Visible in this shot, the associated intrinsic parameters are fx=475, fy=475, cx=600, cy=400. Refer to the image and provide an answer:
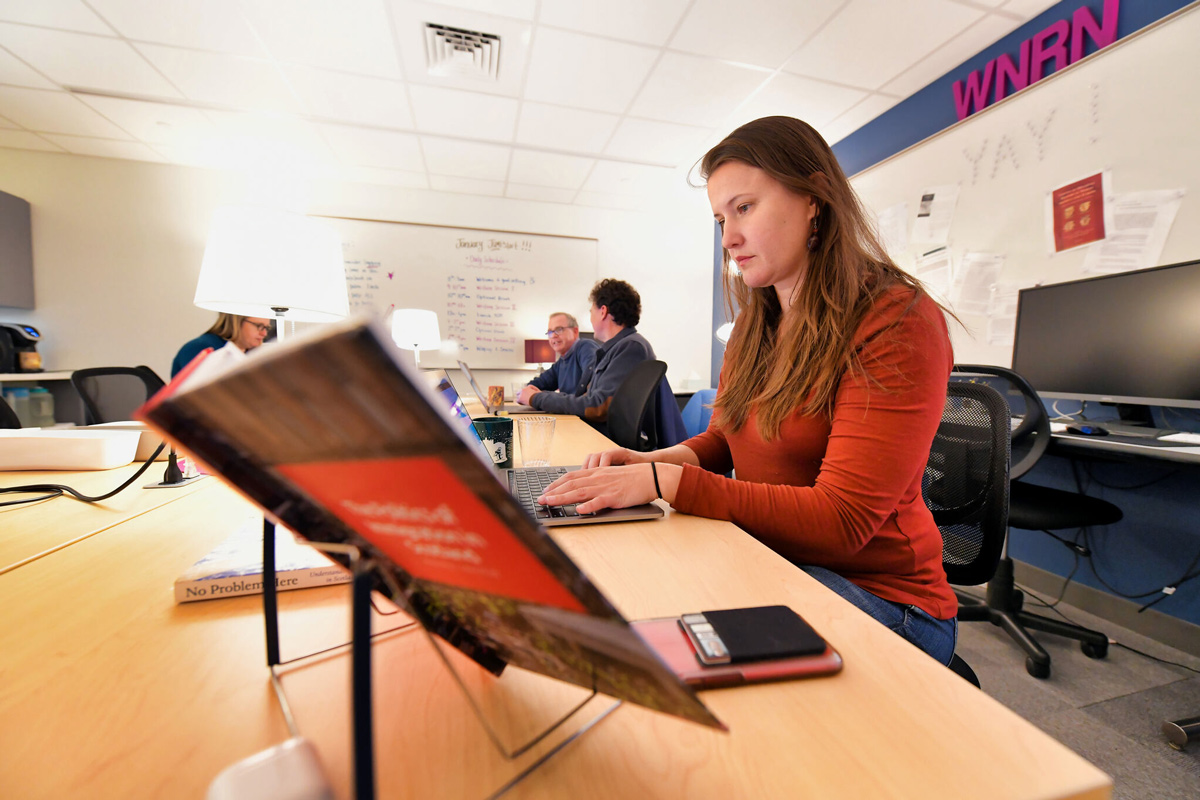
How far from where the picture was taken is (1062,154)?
1.89 metres

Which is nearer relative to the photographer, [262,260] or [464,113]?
[262,260]

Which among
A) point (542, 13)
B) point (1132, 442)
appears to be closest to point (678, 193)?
point (542, 13)

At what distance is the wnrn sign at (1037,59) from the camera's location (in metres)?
1.81

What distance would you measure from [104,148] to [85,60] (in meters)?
1.29

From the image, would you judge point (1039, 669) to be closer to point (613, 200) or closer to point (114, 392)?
point (613, 200)

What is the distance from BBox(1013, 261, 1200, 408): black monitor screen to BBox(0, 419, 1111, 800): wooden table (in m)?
1.87

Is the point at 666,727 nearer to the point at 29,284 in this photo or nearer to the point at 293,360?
the point at 293,360

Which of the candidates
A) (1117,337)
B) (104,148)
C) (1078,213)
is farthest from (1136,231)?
(104,148)

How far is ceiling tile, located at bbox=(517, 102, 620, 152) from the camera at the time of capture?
271 cm

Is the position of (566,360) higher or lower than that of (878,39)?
lower

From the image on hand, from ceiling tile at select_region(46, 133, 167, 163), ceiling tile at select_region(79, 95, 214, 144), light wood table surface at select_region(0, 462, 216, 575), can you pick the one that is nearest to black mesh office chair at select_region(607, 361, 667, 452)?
light wood table surface at select_region(0, 462, 216, 575)

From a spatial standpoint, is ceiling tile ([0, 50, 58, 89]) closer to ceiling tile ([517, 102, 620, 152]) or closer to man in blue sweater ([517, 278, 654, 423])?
ceiling tile ([517, 102, 620, 152])

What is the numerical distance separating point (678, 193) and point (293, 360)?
419 cm

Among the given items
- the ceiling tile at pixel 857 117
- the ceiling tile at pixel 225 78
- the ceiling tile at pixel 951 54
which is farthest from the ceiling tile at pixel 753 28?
the ceiling tile at pixel 225 78
